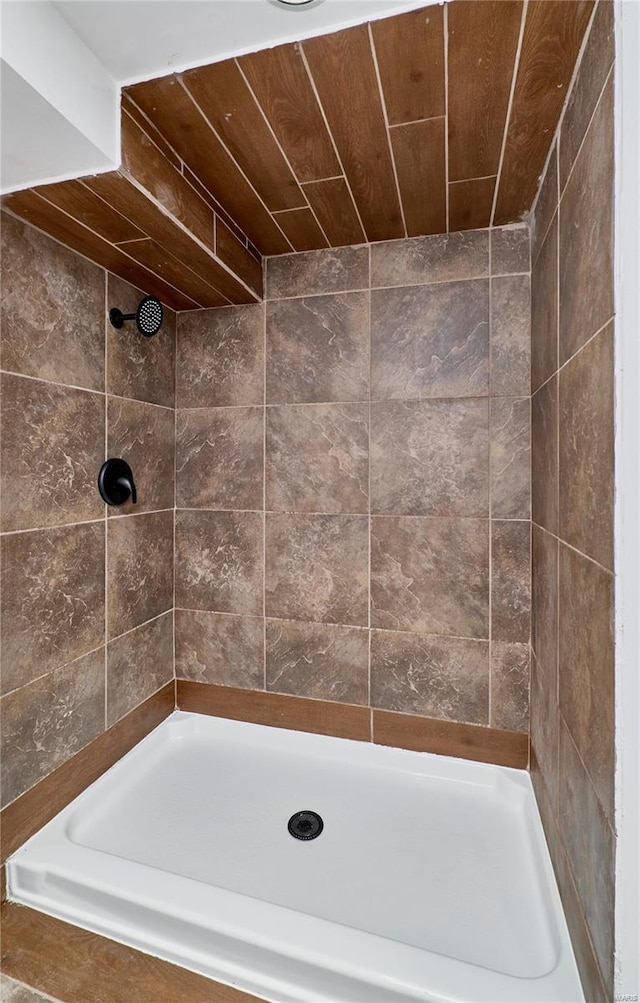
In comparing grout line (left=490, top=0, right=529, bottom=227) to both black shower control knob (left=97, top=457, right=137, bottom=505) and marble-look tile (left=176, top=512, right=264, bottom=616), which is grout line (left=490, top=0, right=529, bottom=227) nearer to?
marble-look tile (left=176, top=512, right=264, bottom=616)

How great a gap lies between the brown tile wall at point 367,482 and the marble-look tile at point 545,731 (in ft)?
0.31

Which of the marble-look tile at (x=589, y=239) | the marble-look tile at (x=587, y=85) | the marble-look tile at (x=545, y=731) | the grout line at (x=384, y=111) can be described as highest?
the grout line at (x=384, y=111)

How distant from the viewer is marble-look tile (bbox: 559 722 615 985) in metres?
0.74

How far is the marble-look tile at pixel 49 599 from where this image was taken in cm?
120

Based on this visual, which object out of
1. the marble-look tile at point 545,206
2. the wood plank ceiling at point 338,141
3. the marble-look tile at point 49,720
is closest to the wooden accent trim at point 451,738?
the marble-look tile at point 49,720

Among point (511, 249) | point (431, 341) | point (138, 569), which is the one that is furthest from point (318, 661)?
point (511, 249)

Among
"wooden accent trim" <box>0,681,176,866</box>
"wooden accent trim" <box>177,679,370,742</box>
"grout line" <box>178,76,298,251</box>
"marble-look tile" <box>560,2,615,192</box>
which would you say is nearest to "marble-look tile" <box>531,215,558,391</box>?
"marble-look tile" <box>560,2,615,192</box>

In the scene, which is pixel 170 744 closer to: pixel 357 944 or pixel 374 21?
pixel 357 944

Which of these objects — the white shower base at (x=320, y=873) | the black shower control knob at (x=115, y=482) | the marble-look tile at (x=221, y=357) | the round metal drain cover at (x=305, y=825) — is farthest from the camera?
the marble-look tile at (x=221, y=357)

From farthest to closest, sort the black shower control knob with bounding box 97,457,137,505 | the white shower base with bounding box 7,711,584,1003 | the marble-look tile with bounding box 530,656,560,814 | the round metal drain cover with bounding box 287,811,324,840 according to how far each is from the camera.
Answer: the black shower control knob with bounding box 97,457,137,505 → the round metal drain cover with bounding box 287,811,324,840 → the marble-look tile with bounding box 530,656,560,814 → the white shower base with bounding box 7,711,584,1003

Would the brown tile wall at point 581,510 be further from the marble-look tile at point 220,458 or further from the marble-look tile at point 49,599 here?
the marble-look tile at point 49,599

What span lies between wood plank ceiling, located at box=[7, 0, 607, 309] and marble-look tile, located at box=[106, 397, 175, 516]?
1.50ft

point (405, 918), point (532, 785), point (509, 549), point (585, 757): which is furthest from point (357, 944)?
point (509, 549)
